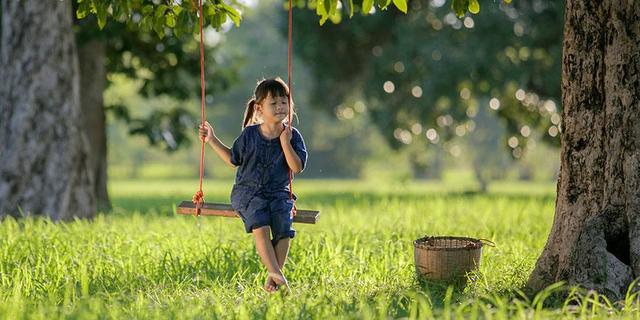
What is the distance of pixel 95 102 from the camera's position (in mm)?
13812

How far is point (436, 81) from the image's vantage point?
728 inches

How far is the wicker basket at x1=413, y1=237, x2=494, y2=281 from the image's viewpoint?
576cm

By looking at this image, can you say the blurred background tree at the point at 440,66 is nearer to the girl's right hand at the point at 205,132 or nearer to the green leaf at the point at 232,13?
the green leaf at the point at 232,13

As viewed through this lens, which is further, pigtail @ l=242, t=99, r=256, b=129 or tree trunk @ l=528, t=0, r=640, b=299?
pigtail @ l=242, t=99, r=256, b=129

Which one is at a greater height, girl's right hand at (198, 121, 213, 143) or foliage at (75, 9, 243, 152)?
foliage at (75, 9, 243, 152)

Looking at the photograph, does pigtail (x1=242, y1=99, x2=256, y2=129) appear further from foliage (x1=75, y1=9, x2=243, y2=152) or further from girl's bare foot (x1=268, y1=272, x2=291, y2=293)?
foliage (x1=75, y1=9, x2=243, y2=152)

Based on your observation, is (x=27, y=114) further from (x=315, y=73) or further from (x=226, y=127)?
(x=226, y=127)

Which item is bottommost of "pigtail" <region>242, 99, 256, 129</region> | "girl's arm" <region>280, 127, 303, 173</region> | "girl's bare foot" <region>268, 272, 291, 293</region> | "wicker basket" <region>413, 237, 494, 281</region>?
"girl's bare foot" <region>268, 272, 291, 293</region>

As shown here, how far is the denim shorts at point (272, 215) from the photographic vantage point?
5.67 meters

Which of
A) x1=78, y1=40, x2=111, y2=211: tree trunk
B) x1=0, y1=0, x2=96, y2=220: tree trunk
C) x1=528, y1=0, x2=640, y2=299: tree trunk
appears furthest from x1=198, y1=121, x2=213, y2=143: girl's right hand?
x1=78, y1=40, x2=111, y2=211: tree trunk

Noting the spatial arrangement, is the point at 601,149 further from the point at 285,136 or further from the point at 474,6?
the point at 285,136

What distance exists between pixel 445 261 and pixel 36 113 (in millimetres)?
6363

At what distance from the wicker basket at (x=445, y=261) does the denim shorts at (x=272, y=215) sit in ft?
3.19

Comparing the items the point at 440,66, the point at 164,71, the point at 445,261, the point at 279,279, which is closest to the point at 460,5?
the point at 445,261
